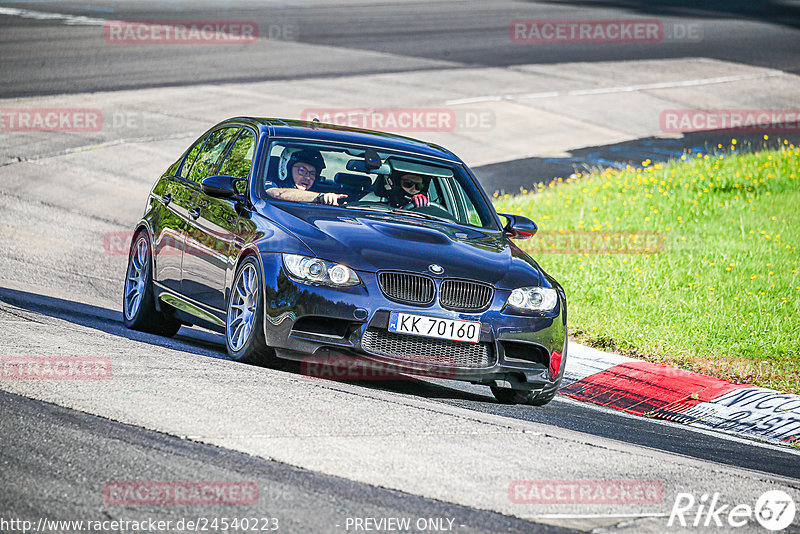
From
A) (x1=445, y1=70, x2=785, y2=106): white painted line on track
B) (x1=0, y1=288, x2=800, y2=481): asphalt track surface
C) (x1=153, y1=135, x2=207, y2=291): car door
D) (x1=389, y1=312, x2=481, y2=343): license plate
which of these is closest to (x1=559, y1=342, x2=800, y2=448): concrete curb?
(x1=0, y1=288, x2=800, y2=481): asphalt track surface

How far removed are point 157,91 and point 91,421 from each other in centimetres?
1746

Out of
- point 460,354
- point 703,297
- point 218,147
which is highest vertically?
point 218,147

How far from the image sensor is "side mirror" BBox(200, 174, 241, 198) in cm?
813

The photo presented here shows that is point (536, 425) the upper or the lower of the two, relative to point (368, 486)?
lower

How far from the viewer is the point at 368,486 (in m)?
5.17

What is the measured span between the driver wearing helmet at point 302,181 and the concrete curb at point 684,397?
2401 millimetres

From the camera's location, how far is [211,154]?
30.8 ft

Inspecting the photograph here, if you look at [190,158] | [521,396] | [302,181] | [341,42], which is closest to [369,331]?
[521,396]

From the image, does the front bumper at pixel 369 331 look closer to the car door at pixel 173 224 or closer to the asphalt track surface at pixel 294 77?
the asphalt track surface at pixel 294 77

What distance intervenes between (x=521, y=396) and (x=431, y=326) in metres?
1.07

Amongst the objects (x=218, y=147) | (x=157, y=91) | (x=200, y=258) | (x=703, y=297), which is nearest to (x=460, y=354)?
(x=200, y=258)

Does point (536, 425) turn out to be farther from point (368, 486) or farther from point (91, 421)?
point (91, 421)

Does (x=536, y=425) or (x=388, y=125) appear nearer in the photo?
(x=536, y=425)

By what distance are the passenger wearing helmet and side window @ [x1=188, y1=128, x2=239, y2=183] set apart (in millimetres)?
1441
